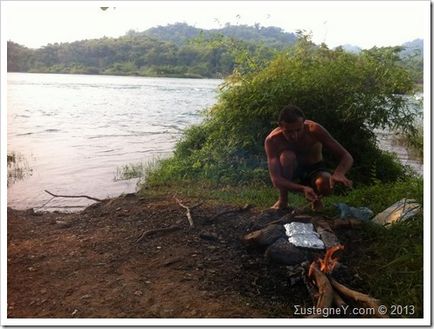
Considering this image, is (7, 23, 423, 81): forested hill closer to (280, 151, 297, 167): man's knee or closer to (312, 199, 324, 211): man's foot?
(280, 151, 297, 167): man's knee

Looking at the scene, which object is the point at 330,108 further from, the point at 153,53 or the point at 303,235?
the point at 153,53

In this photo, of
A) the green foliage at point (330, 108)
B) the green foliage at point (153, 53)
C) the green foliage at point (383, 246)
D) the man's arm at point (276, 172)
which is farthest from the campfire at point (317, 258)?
Answer: the green foliage at point (153, 53)

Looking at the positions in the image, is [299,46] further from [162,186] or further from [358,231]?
[358,231]

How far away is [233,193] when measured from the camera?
443 centimetres

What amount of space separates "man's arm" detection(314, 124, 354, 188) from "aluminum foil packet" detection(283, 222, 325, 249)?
50 cm

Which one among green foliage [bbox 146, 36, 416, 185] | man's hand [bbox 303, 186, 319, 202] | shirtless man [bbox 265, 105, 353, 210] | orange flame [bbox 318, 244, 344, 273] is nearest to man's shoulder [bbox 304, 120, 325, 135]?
shirtless man [bbox 265, 105, 353, 210]

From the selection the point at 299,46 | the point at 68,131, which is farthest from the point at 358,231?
the point at 68,131

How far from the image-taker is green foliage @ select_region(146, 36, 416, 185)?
4.62 meters

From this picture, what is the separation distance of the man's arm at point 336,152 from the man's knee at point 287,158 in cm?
29

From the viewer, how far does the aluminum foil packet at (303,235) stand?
318 cm

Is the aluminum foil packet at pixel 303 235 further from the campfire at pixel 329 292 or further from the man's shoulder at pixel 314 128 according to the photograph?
the man's shoulder at pixel 314 128

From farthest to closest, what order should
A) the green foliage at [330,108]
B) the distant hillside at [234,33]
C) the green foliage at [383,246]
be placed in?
the green foliage at [330,108] → the distant hillside at [234,33] → the green foliage at [383,246]

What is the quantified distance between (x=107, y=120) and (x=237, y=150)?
10.2 ft

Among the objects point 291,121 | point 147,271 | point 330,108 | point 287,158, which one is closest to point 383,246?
point 287,158
